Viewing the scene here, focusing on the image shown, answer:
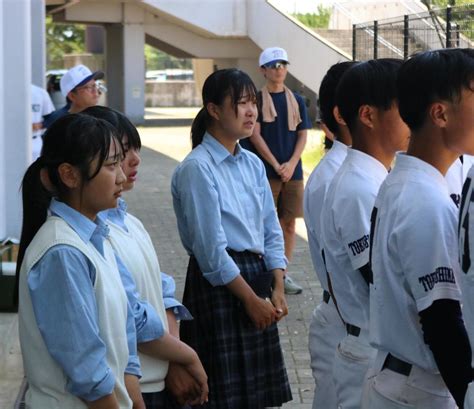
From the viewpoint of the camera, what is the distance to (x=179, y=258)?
10.5 m

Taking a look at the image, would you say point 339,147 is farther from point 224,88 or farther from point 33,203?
point 33,203

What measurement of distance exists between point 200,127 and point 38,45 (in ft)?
30.4

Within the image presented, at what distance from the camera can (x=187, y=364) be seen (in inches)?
143

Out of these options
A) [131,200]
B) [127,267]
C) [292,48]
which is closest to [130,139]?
[127,267]

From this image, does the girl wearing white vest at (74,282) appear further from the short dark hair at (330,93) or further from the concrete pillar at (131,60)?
the concrete pillar at (131,60)

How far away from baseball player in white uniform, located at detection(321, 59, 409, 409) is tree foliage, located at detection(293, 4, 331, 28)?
23665 mm

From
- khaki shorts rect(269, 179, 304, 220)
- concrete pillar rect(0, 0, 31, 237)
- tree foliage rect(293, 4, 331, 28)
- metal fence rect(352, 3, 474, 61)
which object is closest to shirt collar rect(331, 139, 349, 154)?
khaki shorts rect(269, 179, 304, 220)

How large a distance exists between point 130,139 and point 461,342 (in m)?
1.62

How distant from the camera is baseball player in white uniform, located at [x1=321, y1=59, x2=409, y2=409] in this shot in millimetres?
3348

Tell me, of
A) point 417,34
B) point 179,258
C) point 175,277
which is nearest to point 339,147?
point 175,277

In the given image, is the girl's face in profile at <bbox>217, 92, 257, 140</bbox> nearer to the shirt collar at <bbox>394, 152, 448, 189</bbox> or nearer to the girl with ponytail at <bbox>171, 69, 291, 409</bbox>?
the girl with ponytail at <bbox>171, 69, 291, 409</bbox>

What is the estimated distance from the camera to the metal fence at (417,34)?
13445 millimetres

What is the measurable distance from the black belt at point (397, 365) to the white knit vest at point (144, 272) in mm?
1051

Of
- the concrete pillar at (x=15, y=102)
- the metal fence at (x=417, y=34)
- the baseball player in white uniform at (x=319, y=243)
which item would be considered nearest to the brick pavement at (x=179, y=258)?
the concrete pillar at (x=15, y=102)
